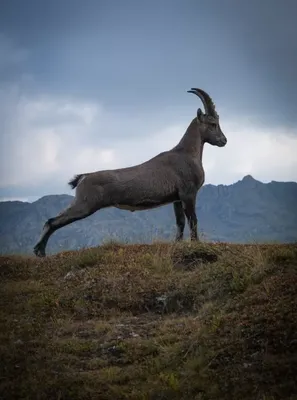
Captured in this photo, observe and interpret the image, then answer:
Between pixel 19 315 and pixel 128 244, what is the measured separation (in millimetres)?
4191

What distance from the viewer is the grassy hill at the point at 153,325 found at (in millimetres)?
7016

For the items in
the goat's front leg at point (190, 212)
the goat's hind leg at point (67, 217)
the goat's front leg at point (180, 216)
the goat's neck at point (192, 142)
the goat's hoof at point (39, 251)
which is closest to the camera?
the goat's hind leg at point (67, 217)

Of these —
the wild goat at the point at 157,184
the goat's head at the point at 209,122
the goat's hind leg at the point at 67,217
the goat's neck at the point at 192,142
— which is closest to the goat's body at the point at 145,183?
the wild goat at the point at 157,184

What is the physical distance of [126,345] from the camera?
840 cm

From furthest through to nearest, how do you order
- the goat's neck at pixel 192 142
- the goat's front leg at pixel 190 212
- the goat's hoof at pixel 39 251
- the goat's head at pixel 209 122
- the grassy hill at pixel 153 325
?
the goat's head at pixel 209 122 → the goat's neck at pixel 192 142 → the goat's front leg at pixel 190 212 → the goat's hoof at pixel 39 251 → the grassy hill at pixel 153 325

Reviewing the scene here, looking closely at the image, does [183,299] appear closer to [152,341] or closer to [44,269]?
[152,341]

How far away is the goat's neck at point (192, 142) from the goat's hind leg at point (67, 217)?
3321 mm

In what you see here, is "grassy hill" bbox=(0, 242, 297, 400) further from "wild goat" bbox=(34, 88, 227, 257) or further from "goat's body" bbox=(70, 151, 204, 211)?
"goat's body" bbox=(70, 151, 204, 211)

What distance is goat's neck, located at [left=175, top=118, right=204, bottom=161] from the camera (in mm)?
16084

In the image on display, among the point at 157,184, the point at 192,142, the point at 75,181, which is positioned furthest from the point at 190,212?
the point at 75,181

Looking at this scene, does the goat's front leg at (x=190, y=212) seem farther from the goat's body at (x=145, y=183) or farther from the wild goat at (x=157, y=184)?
the goat's body at (x=145, y=183)

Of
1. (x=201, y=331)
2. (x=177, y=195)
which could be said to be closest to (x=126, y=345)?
(x=201, y=331)

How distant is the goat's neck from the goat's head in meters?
0.17

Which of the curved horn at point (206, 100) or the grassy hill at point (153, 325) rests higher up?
the curved horn at point (206, 100)
